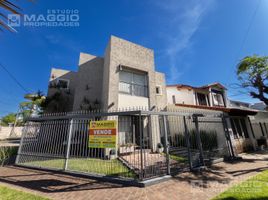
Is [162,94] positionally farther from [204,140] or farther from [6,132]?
[6,132]

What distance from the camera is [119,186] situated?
5504 mm

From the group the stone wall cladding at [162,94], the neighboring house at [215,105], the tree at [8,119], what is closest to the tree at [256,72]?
the neighboring house at [215,105]

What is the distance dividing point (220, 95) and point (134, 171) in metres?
24.2

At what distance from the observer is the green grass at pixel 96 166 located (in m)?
6.71

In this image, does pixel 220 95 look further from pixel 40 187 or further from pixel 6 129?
pixel 6 129

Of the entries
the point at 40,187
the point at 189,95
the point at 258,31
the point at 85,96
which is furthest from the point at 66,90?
the point at 258,31

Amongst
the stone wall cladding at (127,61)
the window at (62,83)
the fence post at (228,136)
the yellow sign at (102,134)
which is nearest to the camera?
the yellow sign at (102,134)

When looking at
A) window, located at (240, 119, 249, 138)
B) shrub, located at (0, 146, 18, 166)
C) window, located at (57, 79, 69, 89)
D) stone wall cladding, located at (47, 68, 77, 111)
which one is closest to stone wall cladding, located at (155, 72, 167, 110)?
window, located at (240, 119, 249, 138)

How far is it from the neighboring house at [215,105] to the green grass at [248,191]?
6980mm

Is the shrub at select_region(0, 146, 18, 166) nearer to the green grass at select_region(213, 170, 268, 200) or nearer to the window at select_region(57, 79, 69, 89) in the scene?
the window at select_region(57, 79, 69, 89)

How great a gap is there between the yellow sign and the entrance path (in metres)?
1.59

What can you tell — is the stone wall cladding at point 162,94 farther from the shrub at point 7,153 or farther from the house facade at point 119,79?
the shrub at point 7,153

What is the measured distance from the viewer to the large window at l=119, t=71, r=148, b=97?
12.6m

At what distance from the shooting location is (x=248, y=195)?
455 cm
